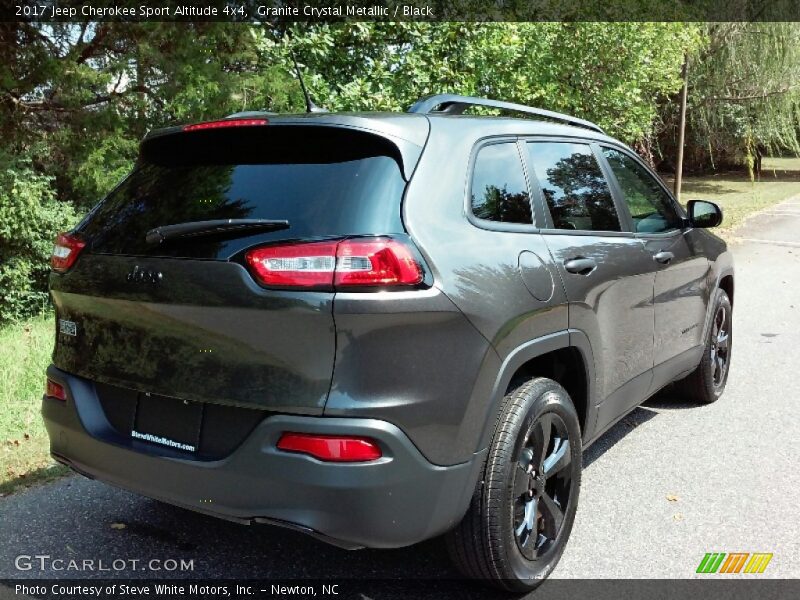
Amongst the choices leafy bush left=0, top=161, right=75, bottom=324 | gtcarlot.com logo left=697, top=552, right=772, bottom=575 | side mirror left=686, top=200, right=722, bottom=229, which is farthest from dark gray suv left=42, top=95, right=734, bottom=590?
leafy bush left=0, top=161, right=75, bottom=324

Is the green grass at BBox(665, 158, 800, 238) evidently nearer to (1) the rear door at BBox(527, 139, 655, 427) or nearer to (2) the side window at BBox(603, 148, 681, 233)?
(2) the side window at BBox(603, 148, 681, 233)

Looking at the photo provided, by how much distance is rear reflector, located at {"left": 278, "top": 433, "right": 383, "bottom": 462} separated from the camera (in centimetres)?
239

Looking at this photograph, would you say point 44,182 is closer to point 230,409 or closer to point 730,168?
point 230,409

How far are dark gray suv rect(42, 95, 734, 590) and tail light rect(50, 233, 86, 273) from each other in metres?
0.01

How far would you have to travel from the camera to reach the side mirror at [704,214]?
4.79 m

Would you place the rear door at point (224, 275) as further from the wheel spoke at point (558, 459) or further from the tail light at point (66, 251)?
the wheel spoke at point (558, 459)

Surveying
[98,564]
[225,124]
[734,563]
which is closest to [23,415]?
[98,564]

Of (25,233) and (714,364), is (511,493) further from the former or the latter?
(25,233)

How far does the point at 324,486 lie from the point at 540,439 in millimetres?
1022

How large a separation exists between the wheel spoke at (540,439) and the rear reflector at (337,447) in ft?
2.83

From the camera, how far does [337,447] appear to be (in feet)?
7.86

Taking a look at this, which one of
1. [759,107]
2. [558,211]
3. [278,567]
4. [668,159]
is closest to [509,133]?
[558,211]

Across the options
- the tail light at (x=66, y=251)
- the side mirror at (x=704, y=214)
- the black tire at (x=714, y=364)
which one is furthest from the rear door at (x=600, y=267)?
the tail light at (x=66, y=251)

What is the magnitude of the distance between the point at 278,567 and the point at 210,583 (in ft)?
0.92
